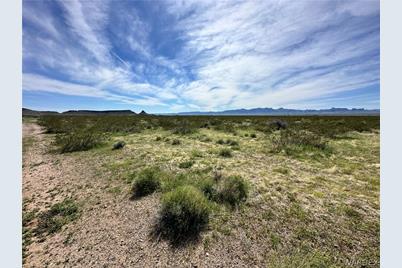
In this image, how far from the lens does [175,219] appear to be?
4434 mm

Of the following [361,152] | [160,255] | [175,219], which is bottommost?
[160,255]

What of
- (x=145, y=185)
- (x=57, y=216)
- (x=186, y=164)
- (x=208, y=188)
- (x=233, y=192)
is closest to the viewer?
(x=57, y=216)

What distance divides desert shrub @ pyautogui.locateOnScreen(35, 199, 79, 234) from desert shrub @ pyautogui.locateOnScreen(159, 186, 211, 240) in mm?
2618

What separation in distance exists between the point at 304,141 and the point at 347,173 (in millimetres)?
6218

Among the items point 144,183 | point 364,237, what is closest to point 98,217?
point 144,183

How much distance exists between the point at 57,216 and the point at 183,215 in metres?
3.62

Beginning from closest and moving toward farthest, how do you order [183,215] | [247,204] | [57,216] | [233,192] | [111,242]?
[111,242]
[183,215]
[57,216]
[247,204]
[233,192]

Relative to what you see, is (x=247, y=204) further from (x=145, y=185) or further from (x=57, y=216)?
(x=57, y=216)

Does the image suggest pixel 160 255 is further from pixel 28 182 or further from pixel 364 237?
pixel 28 182

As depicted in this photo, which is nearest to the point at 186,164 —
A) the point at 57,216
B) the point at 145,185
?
the point at 145,185

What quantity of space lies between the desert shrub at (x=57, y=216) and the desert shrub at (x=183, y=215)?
262cm

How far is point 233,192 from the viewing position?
18.6 feet

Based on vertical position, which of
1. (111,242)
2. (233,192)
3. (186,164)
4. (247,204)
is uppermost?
(186,164)

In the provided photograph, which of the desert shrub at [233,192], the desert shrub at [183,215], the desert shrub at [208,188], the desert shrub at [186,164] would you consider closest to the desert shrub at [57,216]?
the desert shrub at [183,215]
